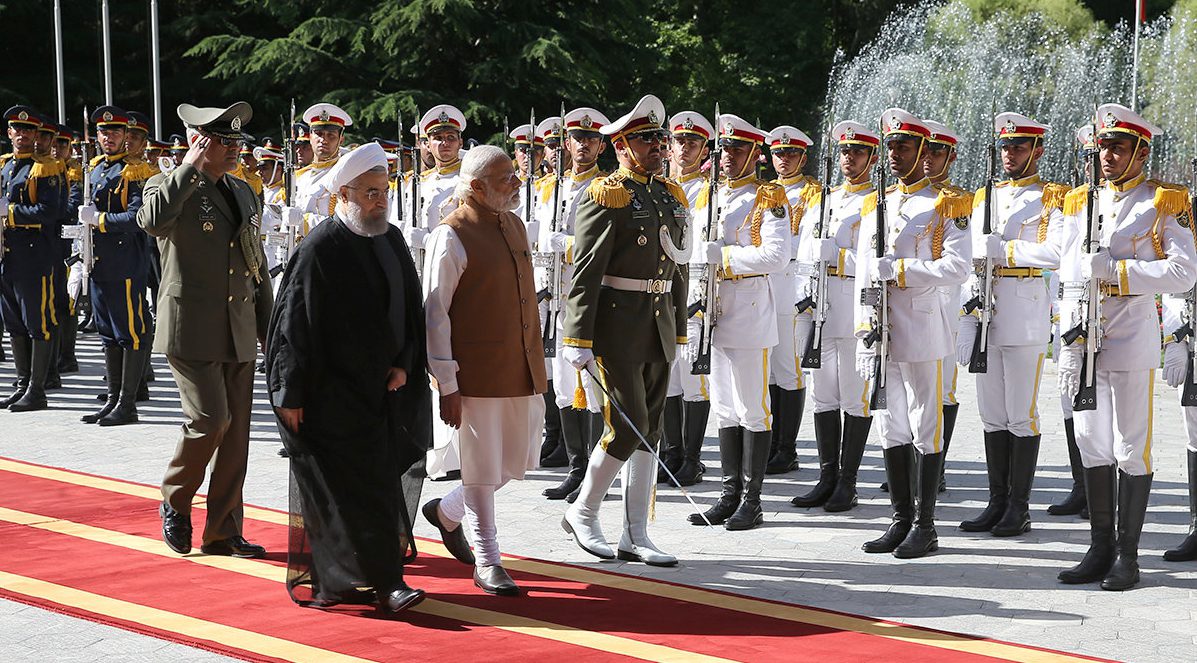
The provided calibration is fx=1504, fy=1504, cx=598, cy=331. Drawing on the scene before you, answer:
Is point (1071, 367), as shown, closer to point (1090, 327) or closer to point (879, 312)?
point (1090, 327)

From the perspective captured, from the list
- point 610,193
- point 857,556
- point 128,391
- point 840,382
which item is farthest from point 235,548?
point 128,391

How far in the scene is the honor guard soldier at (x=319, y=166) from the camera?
34.5ft

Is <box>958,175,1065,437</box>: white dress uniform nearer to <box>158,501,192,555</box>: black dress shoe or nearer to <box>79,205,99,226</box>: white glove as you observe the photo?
<box>158,501,192,555</box>: black dress shoe

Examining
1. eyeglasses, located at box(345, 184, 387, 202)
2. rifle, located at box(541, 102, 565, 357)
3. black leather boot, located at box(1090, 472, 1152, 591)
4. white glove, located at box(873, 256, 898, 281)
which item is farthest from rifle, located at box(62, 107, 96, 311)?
black leather boot, located at box(1090, 472, 1152, 591)

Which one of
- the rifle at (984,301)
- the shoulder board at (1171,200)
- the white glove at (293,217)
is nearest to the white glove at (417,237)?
the white glove at (293,217)

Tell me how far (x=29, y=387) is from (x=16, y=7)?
23148mm

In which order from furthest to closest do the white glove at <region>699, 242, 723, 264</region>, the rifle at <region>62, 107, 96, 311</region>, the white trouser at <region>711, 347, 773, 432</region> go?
the rifle at <region>62, 107, 96, 311</region> → the white glove at <region>699, 242, 723, 264</region> → the white trouser at <region>711, 347, 773, 432</region>

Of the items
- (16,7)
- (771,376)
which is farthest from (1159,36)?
(771,376)

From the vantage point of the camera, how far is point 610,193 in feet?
22.9

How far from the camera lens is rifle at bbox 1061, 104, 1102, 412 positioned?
22.3ft

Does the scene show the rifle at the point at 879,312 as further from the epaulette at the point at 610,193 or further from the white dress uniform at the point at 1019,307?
the epaulette at the point at 610,193

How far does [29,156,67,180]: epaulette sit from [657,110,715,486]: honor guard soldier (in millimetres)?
5682

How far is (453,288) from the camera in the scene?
6.28m

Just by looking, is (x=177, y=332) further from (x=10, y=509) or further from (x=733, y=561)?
(x=733, y=561)
